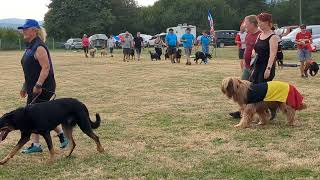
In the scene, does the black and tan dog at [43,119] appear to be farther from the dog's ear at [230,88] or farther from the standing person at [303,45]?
the standing person at [303,45]

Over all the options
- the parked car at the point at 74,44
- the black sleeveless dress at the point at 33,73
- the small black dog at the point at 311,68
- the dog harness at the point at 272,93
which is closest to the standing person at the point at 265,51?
the dog harness at the point at 272,93

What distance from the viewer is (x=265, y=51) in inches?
307

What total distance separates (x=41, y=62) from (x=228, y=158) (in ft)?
8.61

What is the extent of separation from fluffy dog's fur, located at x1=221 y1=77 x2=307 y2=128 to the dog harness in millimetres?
78

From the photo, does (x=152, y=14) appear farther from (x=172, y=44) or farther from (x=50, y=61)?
(x=50, y=61)

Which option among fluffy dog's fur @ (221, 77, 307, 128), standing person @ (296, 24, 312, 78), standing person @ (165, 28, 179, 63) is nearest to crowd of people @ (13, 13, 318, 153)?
fluffy dog's fur @ (221, 77, 307, 128)

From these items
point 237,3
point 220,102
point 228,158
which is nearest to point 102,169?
point 228,158

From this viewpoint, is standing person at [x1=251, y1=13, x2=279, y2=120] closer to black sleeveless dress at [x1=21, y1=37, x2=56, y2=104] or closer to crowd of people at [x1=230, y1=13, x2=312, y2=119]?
→ crowd of people at [x1=230, y1=13, x2=312, y2=119]

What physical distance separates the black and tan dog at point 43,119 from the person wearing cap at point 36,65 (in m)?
0.45

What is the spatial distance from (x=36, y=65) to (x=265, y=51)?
3.49 m

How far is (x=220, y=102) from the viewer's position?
1075 cm

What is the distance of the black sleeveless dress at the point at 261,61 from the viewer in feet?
25.5

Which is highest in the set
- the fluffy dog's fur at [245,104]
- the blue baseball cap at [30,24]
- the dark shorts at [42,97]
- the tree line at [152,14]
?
the tree line at [152,14]

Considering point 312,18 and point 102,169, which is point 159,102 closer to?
point 102,169
